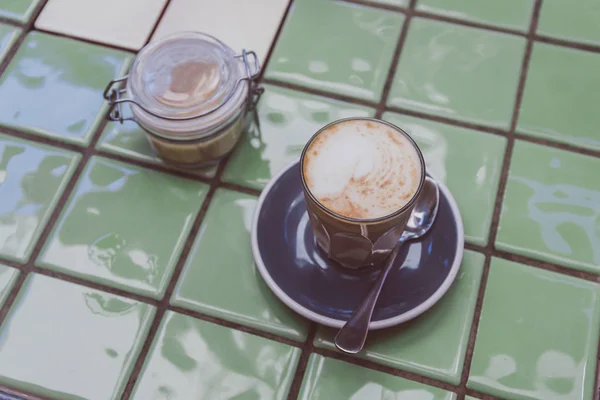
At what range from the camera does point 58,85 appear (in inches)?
37.3

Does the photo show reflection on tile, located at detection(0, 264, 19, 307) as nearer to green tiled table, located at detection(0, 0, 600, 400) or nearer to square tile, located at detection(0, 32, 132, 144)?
green tiled table, located at detection(0, 0, 600, 400)

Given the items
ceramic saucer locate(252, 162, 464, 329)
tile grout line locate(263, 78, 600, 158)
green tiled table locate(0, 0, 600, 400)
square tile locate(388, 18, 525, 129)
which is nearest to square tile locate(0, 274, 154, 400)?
green tiled table locate(0, 0, 600, 400)

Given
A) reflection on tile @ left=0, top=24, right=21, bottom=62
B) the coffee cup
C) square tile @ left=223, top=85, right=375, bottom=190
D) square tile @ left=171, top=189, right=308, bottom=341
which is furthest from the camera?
reflection on tile @ left=0, top=24, right=21, bottom=62

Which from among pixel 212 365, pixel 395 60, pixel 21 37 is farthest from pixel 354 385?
pixel 21 37

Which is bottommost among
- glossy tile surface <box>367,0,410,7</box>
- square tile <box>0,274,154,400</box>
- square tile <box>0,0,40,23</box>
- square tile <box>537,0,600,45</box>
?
square tile <box>0,274,154,400</box>

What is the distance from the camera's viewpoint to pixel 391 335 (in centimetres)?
76

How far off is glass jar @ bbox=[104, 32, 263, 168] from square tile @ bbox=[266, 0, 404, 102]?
4.8 inches

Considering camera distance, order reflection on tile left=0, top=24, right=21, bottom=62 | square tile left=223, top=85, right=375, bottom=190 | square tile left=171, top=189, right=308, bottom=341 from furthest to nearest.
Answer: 1. reflection on tile left=0, top=24, right=21, bottom=62
2. square tile left=223, top=85, right=375, bottom=190
3. square tile left=171, top=189, right=308, bottom=341

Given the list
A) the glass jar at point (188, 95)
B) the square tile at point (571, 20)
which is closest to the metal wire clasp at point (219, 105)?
the glass jar at point (188, 95)

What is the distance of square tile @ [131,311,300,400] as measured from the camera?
743 mm

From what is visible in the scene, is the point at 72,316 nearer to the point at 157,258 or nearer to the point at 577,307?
the point at 157,258

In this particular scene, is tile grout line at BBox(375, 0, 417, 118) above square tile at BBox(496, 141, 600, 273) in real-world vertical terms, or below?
above

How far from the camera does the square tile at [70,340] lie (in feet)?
2.45

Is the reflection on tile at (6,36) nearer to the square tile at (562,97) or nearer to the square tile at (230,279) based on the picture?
the square tile at (230,279)
